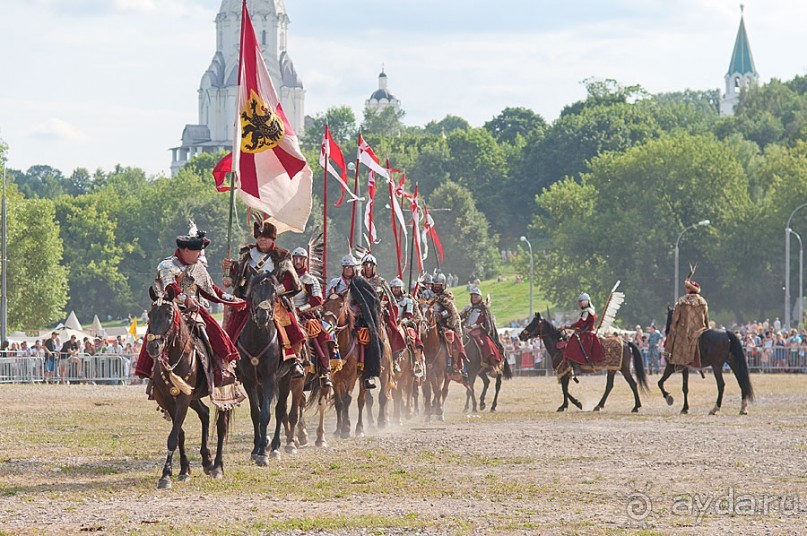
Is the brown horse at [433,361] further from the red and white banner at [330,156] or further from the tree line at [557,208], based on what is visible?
the tree line at [557,208]

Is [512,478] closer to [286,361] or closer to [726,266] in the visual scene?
[286,361]

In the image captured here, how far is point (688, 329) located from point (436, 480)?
50.0 feet

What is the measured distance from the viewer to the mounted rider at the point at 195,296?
15.9 metres

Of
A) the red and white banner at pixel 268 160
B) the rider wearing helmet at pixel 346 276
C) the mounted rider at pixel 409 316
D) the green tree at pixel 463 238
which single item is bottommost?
the mounted rider at pixel 409 316

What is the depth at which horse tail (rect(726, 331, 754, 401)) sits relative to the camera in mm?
30219

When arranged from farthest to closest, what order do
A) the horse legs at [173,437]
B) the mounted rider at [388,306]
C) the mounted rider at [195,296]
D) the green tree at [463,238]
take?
the green tree at [463,238] < the mounted rider at [388,306] < the mounted rider at [195,296] < the horse legs at [173,437]

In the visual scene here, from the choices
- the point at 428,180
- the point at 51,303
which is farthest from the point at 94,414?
the point at 428,180

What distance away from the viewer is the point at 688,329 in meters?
30.7

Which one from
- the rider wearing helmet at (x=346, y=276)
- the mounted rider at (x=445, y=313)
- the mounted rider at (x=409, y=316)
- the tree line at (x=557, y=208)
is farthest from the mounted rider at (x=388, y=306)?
the tree line at (x=557, y=208)

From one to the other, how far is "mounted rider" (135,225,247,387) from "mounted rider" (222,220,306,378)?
4.31 feet

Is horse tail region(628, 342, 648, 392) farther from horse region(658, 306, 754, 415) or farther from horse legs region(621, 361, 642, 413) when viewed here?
horse region(658, 306, 754, 415)

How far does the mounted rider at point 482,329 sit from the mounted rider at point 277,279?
40.9ft

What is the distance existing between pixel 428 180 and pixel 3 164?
87.1 m

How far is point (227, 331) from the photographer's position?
18.4 meters
